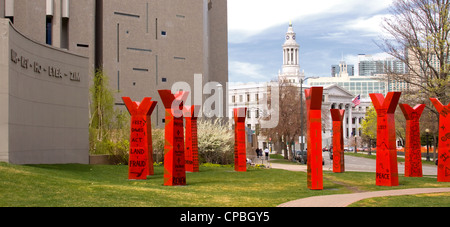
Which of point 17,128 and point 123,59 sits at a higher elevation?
point 123,59

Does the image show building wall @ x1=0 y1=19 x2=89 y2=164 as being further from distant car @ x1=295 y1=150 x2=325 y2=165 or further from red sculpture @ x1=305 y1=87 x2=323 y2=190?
distant car @ x1=295 y1=150 x2=325 y2=165

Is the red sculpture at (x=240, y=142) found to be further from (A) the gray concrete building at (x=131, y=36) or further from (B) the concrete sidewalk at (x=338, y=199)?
(A) the gray concrete building at (x=131, y=36)

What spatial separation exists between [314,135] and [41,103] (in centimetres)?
1293

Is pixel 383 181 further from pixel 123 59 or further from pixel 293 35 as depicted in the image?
pixel 293 35

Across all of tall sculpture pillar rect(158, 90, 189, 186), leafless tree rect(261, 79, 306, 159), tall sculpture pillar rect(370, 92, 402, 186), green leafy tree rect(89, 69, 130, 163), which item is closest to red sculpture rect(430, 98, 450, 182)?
tall sculpture pillar rect(370, 92, 402, 186)

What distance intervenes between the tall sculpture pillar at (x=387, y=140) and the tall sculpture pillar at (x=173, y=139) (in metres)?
7.84

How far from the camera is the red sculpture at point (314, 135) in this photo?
19.1 meters

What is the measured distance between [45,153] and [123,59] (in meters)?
23.0

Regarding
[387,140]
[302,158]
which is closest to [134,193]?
[387,140]

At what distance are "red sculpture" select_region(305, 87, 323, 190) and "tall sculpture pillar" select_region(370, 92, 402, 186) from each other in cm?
339

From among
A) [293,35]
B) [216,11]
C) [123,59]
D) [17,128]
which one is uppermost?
[293,35]

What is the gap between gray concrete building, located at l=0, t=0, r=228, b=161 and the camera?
140 ft

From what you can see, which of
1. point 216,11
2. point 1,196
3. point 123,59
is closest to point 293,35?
point 216,11
